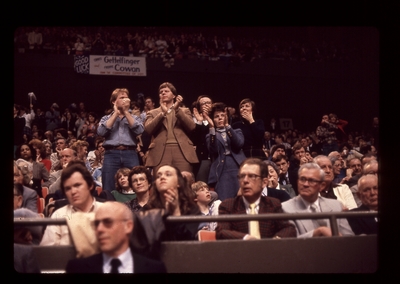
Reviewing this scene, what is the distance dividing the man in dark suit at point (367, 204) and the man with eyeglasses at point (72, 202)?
157 centimetres

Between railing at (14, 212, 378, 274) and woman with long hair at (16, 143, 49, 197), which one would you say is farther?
woman with long hair at (16, 143, 49, 197)

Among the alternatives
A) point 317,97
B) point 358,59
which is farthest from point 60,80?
point 358,59

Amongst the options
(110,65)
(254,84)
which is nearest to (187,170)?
(110,65)

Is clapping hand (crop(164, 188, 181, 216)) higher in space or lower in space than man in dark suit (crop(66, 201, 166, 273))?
higher

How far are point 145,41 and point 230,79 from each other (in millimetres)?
1602

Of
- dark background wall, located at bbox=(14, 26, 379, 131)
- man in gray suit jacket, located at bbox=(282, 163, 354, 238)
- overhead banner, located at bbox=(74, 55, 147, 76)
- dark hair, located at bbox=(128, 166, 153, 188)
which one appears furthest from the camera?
overhead banner, located at bbox=(74, 55, 147, 76)

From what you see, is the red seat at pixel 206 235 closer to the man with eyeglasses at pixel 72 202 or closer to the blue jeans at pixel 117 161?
the man with eyeglasses at pixel 72 202

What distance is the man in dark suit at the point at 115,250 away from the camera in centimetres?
343

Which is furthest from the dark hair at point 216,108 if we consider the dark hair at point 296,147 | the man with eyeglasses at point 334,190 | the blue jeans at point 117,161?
the dark hair at point 296,147

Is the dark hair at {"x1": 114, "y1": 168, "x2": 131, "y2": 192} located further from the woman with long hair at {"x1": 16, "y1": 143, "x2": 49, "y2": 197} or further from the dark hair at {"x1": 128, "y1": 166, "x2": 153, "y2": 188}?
the woman with long hair at {"x1": 16, "y1": 143, "x2": 49, "y2": 197}

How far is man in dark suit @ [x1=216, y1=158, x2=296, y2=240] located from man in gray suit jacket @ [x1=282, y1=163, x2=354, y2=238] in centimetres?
7

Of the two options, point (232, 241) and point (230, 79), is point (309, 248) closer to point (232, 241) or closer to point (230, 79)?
point (232, 241)

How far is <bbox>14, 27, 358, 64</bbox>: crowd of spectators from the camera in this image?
500 centimetres

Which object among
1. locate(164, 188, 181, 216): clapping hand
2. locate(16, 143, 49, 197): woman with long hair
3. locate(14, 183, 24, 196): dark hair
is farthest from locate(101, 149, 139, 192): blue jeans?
locate(164, 188, 181, 216): clapping hand
